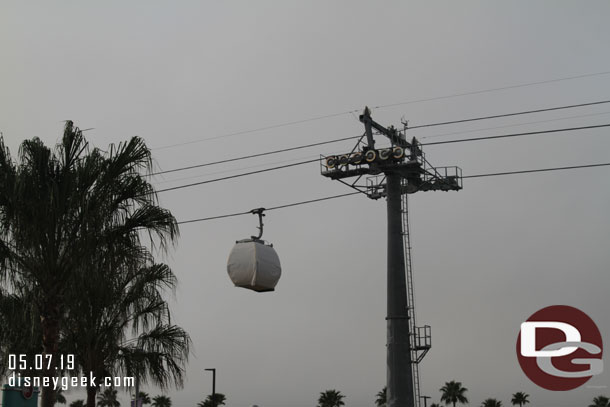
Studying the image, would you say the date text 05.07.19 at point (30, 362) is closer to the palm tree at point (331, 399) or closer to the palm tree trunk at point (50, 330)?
the palm tree trunk at point (50, 330)

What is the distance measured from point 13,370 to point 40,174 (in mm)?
5344

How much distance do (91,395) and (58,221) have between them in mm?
9685

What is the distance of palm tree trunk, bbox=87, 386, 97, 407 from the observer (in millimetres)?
24978

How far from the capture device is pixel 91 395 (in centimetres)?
2530

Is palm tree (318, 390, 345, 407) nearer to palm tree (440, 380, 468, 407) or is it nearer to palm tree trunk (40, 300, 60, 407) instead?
palm tree (440, 380, 468, 407)

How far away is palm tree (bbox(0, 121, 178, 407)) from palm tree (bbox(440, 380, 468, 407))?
323 feet

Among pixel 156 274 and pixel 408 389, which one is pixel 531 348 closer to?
pixel 156 274

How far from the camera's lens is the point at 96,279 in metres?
17.2

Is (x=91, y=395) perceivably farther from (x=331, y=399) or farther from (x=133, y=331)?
(x=331, y=399)

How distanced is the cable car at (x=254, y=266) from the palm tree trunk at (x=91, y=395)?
11049 millimetres

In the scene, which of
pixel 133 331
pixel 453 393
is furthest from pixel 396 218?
pixel 453 393

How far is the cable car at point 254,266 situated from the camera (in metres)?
15.8

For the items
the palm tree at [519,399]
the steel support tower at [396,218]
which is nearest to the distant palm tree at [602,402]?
the palm tree at [519,399]

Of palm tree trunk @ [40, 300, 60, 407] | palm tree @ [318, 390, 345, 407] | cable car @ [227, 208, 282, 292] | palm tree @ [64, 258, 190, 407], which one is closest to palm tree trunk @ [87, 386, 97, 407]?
palm tree @ [64, 258, 190, 407]
